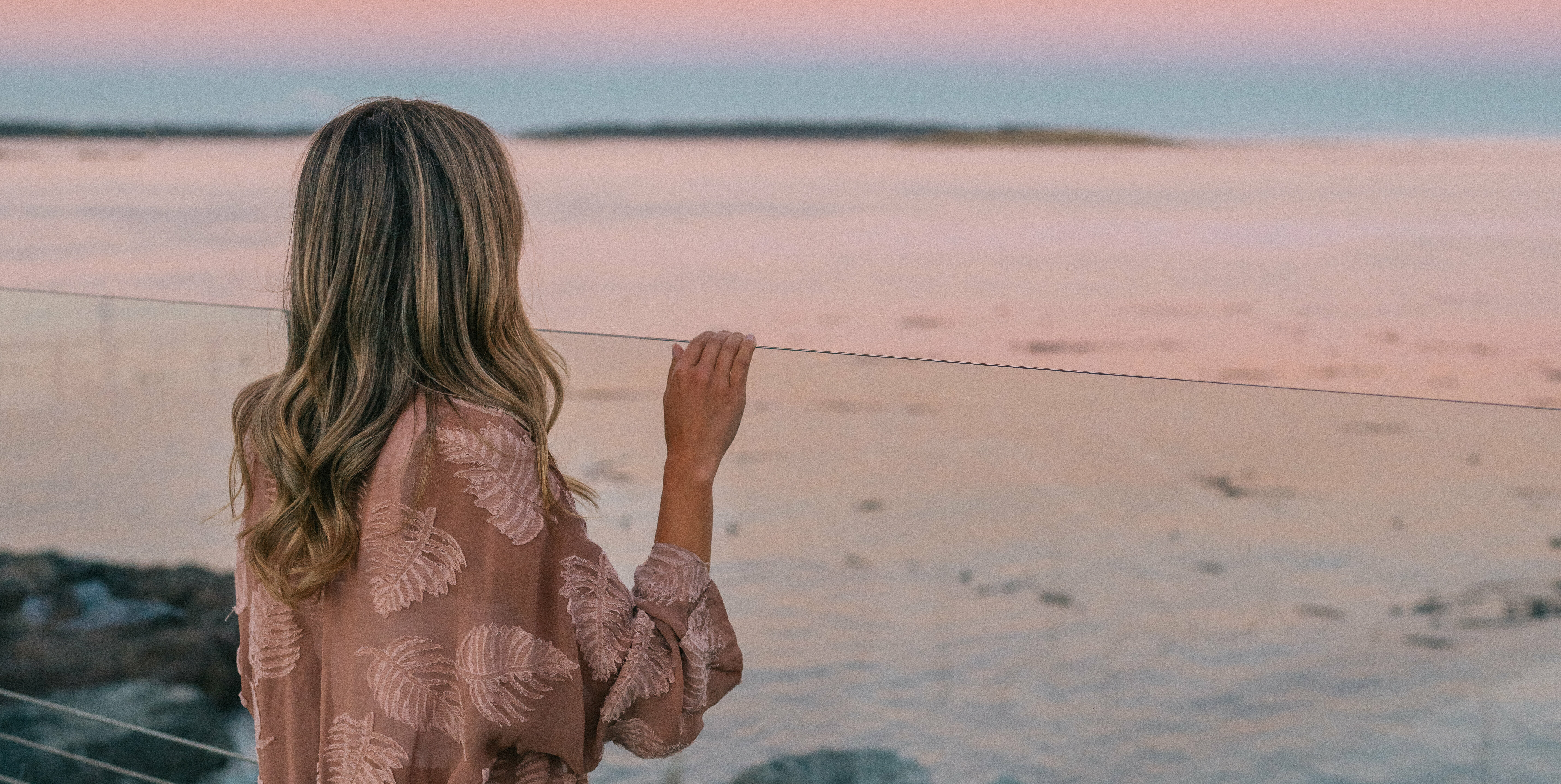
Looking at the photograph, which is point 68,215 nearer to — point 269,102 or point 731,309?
point 269,102

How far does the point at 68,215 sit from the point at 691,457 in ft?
46.3

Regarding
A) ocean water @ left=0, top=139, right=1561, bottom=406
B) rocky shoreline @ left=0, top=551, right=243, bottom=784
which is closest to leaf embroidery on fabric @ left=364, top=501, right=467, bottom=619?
rocky shoreline @ left=0, top=551, right=243, bottom=784

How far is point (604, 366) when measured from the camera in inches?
94.7

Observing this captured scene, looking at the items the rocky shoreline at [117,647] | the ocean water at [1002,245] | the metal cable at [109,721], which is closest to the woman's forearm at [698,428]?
the metal cable at [109,721]

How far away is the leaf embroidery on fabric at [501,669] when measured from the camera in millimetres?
1053

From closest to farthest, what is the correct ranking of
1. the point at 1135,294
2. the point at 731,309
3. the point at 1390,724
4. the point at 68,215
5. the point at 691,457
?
1. the point at 691,457
2. the point at 1390,724
3. the point at 68,215
4. the point at 1135,294
5. the point at 731,309

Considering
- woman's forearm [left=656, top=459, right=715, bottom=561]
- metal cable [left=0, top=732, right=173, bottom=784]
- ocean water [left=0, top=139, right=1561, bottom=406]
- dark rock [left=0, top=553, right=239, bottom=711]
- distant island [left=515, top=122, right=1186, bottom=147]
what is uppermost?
distant island [left=515, top=122, right=1186, bottom=147]

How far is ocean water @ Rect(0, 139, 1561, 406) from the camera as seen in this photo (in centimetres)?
1277

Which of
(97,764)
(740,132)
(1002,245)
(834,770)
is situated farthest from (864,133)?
(834,770)

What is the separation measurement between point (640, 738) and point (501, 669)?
166mm

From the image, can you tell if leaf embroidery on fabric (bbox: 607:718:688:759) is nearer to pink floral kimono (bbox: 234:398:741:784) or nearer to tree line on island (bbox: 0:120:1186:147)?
pink floral kimono (bbox: 234:398:741:784)

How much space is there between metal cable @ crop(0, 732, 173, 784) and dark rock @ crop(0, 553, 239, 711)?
0.30m

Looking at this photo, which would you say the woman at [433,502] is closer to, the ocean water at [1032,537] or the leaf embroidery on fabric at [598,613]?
the leaf embroidery on fabric at [598,613]

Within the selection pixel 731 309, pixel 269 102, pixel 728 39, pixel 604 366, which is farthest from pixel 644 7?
pixel 604 366
